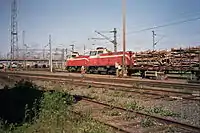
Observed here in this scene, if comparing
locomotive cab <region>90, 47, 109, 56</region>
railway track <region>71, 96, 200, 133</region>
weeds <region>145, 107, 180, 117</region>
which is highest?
locomotive cab <region>90, 47, 109, 56</region>

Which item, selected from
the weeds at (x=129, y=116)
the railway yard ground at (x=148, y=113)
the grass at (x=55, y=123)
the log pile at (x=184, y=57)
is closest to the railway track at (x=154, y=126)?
the railway yard ground at (x=148, y=113)

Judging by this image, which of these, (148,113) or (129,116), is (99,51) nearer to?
(148,113)

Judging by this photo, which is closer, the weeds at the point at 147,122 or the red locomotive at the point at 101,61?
the weeds at the point at 147,122

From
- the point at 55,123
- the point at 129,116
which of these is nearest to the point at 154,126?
the point at 129,116

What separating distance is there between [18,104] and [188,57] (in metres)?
15.2

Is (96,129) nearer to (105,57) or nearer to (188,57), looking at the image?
(188,57)

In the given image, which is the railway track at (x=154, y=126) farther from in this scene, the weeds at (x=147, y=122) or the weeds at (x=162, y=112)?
the weeds at (x=162, y=112)

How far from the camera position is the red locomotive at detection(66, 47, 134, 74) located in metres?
30.3

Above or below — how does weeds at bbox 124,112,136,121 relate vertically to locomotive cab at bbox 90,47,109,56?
below

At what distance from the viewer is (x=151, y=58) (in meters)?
26.4

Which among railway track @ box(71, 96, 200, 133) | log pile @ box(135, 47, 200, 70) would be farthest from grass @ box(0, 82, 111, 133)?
log pile @ box(135, 47, 200, 70)

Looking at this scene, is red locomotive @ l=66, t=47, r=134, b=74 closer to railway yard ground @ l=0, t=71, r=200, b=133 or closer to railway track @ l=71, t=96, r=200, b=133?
railway yard ground @ l=0, t=71, r=200, b=133

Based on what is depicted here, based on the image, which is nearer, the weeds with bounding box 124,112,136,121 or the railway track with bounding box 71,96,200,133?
the railway track with bounding box 71,96,200,133

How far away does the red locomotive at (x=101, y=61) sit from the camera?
3029 centimetres
